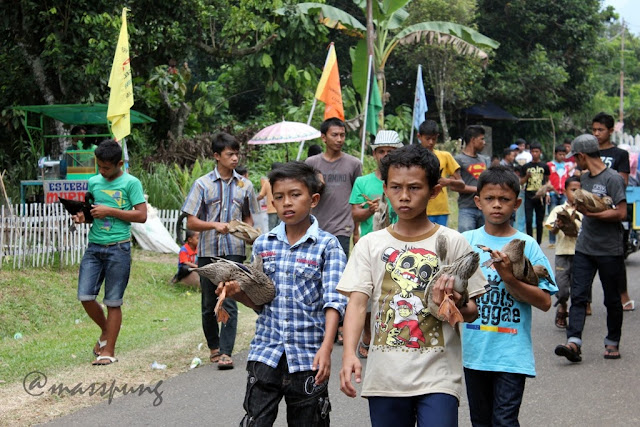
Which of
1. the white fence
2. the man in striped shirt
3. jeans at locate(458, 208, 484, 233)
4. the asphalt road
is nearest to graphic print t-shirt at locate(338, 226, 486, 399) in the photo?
the asphalt road

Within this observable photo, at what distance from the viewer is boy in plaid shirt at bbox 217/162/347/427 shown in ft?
13.2

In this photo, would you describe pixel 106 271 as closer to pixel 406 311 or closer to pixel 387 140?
pixel 387 140

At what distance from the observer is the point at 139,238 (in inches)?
570

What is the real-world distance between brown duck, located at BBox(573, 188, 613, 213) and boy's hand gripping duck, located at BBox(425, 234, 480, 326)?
3.87 meters

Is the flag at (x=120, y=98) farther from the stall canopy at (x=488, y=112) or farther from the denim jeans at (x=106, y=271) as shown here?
the stall canopy at (x=488, y=112)

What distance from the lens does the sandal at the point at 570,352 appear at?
7141mm

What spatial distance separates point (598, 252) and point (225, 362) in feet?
11.1

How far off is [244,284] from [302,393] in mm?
603

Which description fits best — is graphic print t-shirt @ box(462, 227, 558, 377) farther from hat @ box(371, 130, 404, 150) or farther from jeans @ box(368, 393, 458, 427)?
hat @ box(371, 130, 404, 150)

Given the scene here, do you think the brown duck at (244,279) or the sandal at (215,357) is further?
the sandal at (215,357)

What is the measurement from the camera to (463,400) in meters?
6.46

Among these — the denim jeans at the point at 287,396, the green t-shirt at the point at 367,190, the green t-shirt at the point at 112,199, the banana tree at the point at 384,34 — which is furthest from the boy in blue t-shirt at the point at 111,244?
the banana tree at the point at 384,34

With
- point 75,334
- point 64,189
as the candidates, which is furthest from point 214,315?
point 64,189

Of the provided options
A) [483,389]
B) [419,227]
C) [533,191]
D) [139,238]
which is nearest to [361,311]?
[419,227]
